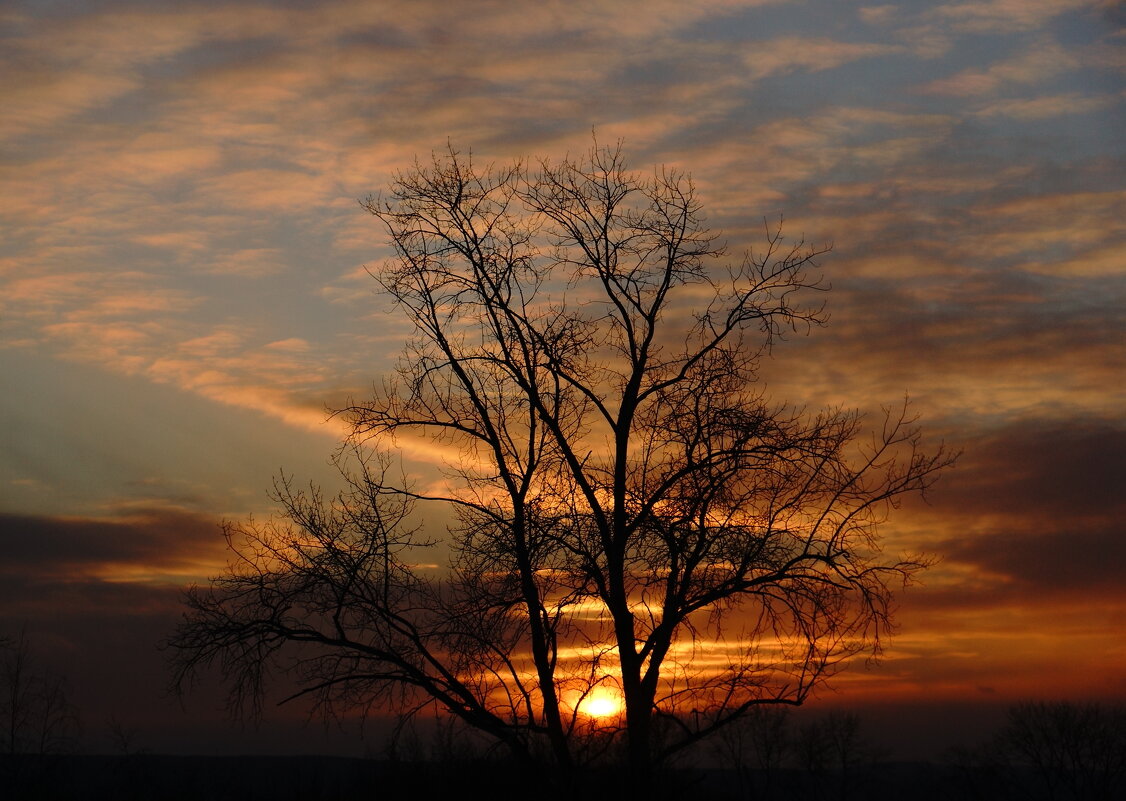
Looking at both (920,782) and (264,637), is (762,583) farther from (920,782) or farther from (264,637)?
(920,782)

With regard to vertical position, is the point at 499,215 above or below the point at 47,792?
above

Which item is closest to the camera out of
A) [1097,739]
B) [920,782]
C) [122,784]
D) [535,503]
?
[535,503]

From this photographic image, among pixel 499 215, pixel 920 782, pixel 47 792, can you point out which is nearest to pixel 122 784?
pixel 47 792

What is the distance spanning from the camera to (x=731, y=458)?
54.4 ft

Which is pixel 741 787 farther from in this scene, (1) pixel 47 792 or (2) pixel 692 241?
(2) pixel 692 241

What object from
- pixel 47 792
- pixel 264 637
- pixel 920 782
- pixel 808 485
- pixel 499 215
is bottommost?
pixel 920 782

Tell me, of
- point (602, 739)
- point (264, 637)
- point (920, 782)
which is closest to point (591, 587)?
point (602, 739)

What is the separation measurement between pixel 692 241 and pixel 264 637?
9.16m

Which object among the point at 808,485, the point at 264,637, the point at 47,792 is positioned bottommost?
the point at 47,792

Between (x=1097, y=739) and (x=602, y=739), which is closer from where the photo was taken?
(x=602, y=739)

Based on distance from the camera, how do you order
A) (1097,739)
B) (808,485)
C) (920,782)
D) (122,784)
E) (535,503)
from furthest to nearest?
(920,782) → (1097,739) → (122,784) → (535,503) → (808,485)

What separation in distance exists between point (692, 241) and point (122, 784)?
16.5 metres

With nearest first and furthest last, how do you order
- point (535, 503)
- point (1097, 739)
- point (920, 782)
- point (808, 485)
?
point (808, 485) < point (535, 503) < point (1097, 739) < point (920, 782)

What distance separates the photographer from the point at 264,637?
16.9 meters
